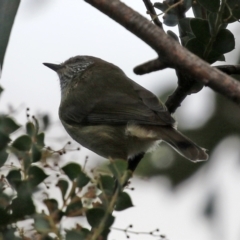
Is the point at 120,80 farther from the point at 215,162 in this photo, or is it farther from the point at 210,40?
the point at 210,40

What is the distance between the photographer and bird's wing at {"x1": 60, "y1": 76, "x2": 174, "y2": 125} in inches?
132

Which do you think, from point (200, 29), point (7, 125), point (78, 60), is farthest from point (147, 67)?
point (78, 60)

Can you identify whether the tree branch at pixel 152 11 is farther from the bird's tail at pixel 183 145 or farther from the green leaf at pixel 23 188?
the green leaf at pixel 23 188

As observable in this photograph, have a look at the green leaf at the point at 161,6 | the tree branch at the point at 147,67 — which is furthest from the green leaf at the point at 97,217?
the green leaf at the point at 161,6

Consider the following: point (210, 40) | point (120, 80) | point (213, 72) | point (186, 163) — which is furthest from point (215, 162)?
point (213, 72)

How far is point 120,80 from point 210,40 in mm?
1817

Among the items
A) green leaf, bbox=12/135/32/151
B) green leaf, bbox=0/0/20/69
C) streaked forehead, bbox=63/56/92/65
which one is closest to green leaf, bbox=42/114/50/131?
green leaf, bbox=0/0/20/69

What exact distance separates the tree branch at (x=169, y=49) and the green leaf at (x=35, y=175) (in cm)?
42

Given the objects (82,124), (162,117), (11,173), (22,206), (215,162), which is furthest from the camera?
(215,162)

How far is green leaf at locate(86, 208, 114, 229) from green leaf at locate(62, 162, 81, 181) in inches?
4.2

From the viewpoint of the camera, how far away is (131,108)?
3.52m

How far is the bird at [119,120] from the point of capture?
3258 millimetres

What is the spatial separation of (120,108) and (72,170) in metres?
2.19

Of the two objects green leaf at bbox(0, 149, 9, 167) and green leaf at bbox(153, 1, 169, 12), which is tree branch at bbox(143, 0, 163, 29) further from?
green leaf at bbox(0, 149, 9, 167)
